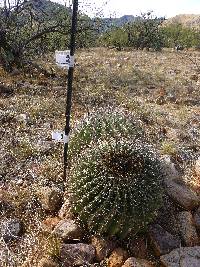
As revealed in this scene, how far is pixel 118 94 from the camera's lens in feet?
30.1

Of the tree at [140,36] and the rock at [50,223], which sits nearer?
the rock at [50,223]

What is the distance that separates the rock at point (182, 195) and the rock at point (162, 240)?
0.53m

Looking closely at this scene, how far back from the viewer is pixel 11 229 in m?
4.23

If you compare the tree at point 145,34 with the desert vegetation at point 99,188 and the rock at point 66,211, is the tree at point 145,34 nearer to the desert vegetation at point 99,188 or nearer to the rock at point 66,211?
the desert vegetation at point 99,188

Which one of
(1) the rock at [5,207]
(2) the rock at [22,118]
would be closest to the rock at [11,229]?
(1) the rock at [5,207]

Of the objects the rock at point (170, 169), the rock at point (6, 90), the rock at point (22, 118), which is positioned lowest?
the rock at point (170, 169)

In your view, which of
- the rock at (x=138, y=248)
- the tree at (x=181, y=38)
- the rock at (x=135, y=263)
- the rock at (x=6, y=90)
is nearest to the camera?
the rock at (x=135, y=263)

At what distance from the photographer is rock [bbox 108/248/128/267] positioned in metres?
3.72

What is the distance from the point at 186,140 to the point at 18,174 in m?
2.70

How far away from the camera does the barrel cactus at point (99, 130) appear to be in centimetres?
451

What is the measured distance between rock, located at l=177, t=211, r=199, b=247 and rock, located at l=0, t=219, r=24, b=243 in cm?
154

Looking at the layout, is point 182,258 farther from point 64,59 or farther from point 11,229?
point 64,59

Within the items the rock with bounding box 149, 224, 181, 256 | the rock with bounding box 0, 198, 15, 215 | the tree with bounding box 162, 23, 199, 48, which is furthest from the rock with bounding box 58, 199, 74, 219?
the tree with bounding box 162, 23, 199, 48

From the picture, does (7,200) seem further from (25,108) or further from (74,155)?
(25,108)
